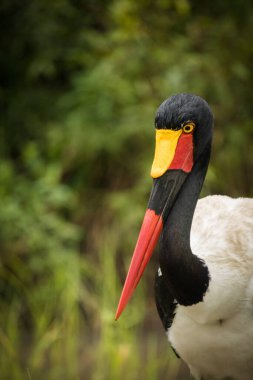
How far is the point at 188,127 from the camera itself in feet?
10.6

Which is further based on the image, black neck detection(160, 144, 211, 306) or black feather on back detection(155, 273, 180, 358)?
black feather on back detection(155, 273, 180, 358)

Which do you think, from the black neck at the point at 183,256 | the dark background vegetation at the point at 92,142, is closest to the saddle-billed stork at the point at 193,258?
the black neck at the point at 183,256

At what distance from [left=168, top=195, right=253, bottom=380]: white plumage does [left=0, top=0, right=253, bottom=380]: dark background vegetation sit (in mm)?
1681

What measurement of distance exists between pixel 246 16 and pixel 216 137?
0.96m

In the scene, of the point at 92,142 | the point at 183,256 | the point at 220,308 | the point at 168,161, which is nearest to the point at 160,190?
the point at 168,161

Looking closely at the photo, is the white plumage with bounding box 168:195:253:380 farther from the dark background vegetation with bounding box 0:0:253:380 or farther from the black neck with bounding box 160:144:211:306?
the dark background vegetation with bounding box 0:0:253:380

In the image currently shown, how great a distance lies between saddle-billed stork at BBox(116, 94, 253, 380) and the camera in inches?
126

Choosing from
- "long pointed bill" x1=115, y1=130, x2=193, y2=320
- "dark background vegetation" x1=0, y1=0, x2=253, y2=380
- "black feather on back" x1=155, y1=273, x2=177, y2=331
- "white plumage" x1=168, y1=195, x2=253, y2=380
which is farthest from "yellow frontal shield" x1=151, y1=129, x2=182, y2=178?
"dark background vegetation" x1=0, y1=0, x2=253, y2=380

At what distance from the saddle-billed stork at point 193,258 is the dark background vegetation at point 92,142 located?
69.7 inches

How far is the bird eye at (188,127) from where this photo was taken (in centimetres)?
323

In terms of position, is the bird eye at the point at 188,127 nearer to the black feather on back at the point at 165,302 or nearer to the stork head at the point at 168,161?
the stork head at the point at 168,161

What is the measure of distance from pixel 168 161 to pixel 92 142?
2824 mm

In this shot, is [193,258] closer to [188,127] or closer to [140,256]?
[140,256]

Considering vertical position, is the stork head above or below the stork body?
above
